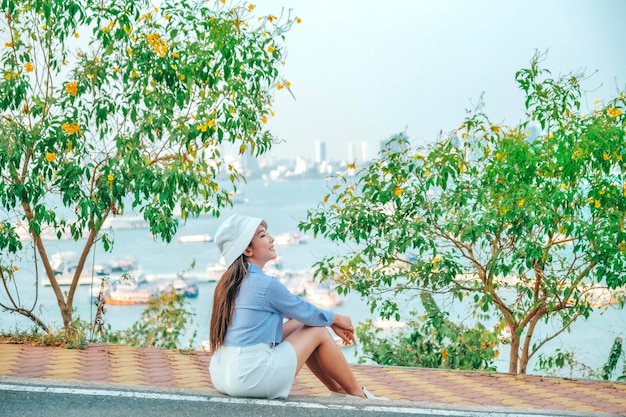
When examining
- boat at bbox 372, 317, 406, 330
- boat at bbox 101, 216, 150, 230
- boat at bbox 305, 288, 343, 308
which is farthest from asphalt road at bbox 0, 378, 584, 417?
boat at bbox 305, 288, 343, 308

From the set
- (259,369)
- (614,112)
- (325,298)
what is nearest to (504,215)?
(614,112)

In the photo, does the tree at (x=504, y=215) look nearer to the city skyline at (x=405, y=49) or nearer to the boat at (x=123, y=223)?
the boat at (x=123, y=223)

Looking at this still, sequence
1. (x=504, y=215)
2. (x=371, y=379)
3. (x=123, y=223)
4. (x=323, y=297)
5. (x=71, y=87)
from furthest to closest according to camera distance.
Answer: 1. (x=323, y=297)
2. (x=123, y=223)
3. (x=504, y=215)
4. (x=71, y=87)
5. (x=371, y=379)

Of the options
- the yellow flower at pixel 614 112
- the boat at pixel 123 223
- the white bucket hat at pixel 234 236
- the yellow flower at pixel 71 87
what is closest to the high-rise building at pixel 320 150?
the boat at pixel 123 223

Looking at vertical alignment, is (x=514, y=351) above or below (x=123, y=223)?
below

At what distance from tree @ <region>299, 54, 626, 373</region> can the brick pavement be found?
1.16 metres

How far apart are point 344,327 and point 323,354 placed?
0.20m

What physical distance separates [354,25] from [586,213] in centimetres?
5464

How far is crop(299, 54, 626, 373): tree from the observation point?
7605mm

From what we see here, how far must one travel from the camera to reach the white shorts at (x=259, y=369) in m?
4.80

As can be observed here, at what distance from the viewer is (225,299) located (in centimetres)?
488

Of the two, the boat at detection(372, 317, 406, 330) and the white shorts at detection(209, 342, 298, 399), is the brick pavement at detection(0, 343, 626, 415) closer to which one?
the white shorts at detection(209, 342, 298, 399)

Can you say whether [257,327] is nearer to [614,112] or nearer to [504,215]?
Result: [504,215]

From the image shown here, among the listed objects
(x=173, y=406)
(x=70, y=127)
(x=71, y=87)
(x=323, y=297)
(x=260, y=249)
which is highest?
(x=71, y=87)
